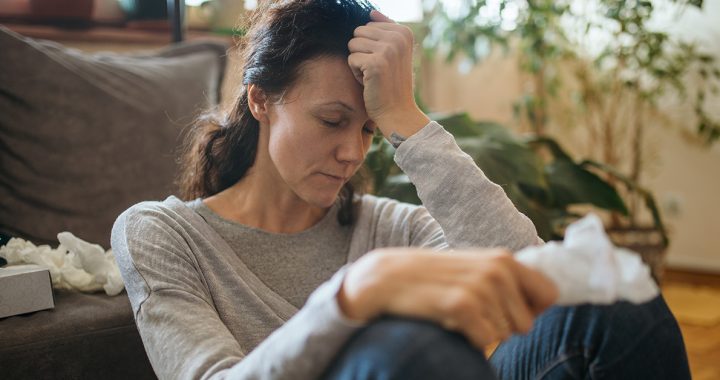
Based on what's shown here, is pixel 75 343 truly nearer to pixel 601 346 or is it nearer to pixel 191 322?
pixel 191 322

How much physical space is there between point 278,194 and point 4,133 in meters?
0.54

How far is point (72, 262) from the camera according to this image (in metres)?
1.14

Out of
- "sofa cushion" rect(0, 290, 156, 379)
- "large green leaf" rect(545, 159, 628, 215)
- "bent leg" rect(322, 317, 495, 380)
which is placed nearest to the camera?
"bent leg" rect(322, 317, 495, 380)

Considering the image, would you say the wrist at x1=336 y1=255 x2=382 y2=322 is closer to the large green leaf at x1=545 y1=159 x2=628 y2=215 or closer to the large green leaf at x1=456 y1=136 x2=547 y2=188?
the large green leaf at x1=456 y1=136 x2=547 y2=188

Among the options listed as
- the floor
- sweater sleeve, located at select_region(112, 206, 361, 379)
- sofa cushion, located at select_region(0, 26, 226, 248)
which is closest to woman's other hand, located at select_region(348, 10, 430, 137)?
sweater sleeve, located at select_region(112, 206, 361, 379)

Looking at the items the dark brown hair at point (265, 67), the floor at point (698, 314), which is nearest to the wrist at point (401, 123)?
the dark brown hair at point (265, 67)

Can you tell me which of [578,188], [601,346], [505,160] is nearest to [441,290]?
[601,346]

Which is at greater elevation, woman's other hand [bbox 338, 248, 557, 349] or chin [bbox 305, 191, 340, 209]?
woman's other hand [bbox 338, 248, 557, 349]

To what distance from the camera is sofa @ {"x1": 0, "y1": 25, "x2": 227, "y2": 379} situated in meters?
1.10

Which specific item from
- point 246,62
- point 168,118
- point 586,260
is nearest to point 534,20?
point 168,118

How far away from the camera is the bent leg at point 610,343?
2.64ft

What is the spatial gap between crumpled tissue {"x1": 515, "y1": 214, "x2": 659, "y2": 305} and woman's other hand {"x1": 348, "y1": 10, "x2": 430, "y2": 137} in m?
0.38

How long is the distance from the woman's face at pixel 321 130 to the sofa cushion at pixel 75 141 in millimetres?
463

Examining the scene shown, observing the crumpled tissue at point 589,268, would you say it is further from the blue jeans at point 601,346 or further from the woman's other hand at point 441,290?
the blue jeans at point 601,346
